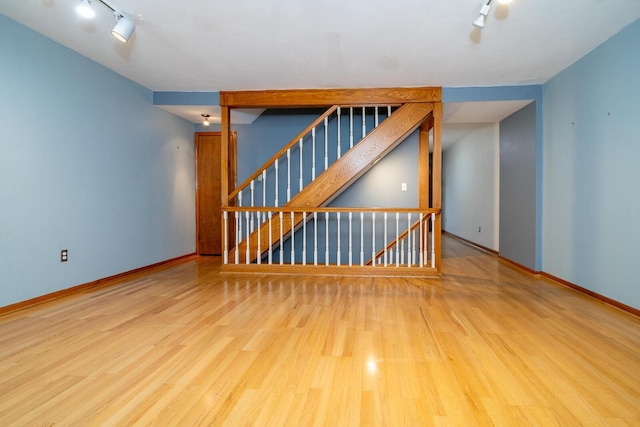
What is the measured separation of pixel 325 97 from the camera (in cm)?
423

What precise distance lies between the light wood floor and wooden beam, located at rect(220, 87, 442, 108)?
240 centimetres

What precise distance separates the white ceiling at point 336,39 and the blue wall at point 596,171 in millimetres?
229

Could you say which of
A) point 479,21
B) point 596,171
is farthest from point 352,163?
point 596,171

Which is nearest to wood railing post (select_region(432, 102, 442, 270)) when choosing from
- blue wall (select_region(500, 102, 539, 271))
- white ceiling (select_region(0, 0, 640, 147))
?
white ceiling (select_region(0, 0, 640, 147))

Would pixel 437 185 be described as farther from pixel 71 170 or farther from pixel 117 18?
pixel 71 170

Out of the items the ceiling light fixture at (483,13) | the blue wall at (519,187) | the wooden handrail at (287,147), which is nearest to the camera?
the ceiling light fixture at (483,13)

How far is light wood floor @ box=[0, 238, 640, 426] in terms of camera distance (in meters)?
1.37

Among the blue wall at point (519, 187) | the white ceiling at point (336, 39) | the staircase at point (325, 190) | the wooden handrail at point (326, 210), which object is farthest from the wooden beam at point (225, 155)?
the blue wall at point (519, 187)

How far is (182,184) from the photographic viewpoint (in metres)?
5.25

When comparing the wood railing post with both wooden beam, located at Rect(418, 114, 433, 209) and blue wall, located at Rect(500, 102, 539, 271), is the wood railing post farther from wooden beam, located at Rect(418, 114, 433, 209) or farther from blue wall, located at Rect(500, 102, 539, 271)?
blue wall, located at Rect(500, 102, 539, 271)

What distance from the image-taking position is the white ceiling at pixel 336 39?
8.09ft

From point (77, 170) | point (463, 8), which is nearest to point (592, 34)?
point (463, 8)

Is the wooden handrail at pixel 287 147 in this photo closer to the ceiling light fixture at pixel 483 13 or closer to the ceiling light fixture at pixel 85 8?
the ceiling light fixture at pixel 483 13

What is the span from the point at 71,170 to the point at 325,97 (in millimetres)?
Answer: 2880
